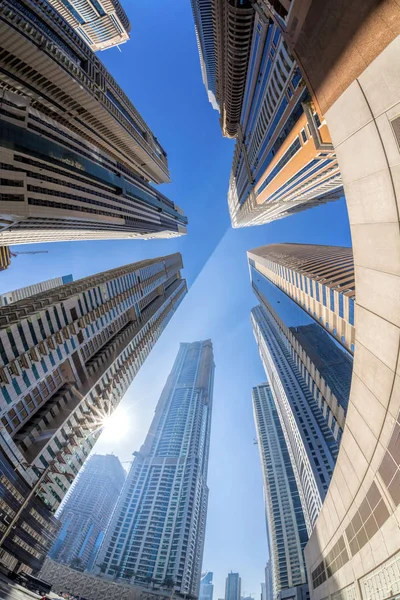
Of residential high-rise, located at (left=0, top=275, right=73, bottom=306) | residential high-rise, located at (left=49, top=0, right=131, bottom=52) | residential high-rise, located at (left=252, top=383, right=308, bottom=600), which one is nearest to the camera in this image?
residential high-rise, located at (left=252, top=383, right=308, bottom=600)

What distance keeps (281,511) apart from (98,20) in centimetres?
25846

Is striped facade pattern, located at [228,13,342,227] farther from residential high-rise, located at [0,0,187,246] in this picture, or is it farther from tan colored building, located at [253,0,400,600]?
residential high-rise, located at [0,0,187,246]

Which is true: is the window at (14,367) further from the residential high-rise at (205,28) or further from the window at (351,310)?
the residential high-rise at (205,28)

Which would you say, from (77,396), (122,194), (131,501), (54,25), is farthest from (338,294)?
(131,501)

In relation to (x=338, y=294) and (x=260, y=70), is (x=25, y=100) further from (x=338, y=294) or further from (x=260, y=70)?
(x=338, y=294)

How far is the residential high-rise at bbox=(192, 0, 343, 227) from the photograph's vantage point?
50466mm

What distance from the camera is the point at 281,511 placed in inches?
5443

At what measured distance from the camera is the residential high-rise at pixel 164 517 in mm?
115931

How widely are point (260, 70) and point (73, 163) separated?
196ft

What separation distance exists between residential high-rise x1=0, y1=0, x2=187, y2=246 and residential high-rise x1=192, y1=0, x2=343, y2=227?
1727 inches

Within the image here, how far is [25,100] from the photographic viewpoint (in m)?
56.4

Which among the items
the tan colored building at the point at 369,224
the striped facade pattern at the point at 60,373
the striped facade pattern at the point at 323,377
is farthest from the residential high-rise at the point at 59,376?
the striped facade pattern at the point at 323,377

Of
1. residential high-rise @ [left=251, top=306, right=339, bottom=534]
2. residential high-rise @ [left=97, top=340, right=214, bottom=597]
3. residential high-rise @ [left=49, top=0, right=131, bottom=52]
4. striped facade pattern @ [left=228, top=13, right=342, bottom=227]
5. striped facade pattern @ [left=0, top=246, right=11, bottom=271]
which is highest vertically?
residential high-rise @ [left=49, top=0, right=131, bottom=52]

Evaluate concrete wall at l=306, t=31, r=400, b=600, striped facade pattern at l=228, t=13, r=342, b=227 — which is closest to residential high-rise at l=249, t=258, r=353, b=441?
striped facade pattern at l=228, t=13, r=342, b=227
